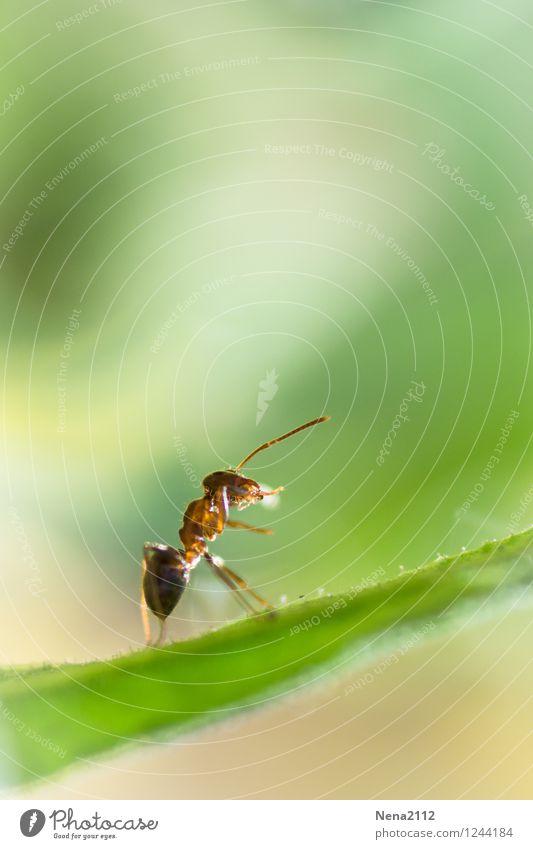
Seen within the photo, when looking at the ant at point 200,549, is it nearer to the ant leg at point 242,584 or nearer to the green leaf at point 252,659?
the ant leg at point 242,584

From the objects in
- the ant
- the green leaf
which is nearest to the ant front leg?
the ant

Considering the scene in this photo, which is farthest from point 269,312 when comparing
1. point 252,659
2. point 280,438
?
point 252,659

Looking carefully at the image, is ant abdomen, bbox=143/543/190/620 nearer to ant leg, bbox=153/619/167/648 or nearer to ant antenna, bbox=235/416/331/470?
ant leg, bbox=153/619/167/648

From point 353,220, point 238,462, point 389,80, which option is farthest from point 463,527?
point 389,80

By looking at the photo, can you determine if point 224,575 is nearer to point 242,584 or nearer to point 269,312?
point 242,584

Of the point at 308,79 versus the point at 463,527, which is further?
the point at 308,79
